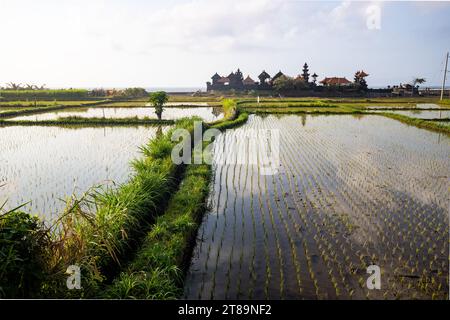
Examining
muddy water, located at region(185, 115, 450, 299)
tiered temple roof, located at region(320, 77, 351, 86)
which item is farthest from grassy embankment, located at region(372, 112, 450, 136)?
tiered temple roof, located at region(320, 77, 351, 86)

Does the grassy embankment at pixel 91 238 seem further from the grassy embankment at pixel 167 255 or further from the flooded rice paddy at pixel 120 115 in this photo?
the flooded rice paddy at pixel 120 115

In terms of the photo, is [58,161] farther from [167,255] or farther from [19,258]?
[19,258]

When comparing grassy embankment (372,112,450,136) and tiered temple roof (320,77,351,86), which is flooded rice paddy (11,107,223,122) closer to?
grassy embankment (372,112,450,136)

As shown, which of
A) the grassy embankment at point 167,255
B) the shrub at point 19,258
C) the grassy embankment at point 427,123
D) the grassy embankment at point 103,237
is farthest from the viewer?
the grassy embankment at point 427,123

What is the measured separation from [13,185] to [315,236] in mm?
6445

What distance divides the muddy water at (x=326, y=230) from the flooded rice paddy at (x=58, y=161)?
2552 mm

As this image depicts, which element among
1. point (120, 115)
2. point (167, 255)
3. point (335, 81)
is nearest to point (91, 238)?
point (167, 255)

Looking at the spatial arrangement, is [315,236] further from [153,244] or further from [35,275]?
[35,275]

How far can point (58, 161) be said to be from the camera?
9719mm

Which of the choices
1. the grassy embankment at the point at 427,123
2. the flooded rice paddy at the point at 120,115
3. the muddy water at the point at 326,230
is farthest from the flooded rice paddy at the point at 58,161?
the grassy embankment at the point at 427,123

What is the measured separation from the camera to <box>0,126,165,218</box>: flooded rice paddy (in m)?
6.78

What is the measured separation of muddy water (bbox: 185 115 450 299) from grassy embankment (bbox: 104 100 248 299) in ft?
0.64

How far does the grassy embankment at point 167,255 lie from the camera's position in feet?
11.1
